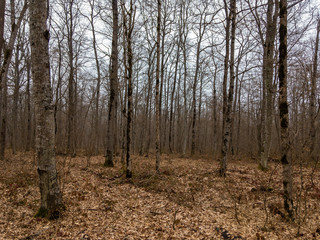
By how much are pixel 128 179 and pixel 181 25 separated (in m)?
14.7

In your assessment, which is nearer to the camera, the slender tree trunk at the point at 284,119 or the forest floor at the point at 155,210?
the forest floor at the point at 155,210

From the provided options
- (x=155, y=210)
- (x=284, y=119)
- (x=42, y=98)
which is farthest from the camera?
(x=155, y=210)

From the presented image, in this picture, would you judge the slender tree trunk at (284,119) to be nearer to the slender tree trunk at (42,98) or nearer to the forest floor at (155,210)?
the forest floor at (155,210)

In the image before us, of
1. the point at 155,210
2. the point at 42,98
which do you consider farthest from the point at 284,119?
the point at 42,98

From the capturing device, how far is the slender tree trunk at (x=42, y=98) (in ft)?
13.0

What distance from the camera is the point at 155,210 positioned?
515cm

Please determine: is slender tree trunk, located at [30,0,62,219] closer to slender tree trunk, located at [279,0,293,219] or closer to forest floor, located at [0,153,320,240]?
forest floor, located at [0,153,320,240]

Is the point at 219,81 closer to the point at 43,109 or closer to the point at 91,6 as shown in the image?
the point at 91,6

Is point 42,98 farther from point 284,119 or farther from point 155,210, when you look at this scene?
point 284,119

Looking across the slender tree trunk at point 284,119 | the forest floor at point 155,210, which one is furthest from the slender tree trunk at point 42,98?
the slender tree trunk at point 284,119

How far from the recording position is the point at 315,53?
15047mm

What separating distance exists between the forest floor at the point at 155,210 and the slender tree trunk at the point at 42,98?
857mm

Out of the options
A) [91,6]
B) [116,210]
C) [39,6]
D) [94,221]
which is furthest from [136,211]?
[91,6]

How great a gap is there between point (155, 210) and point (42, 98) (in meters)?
3.68
